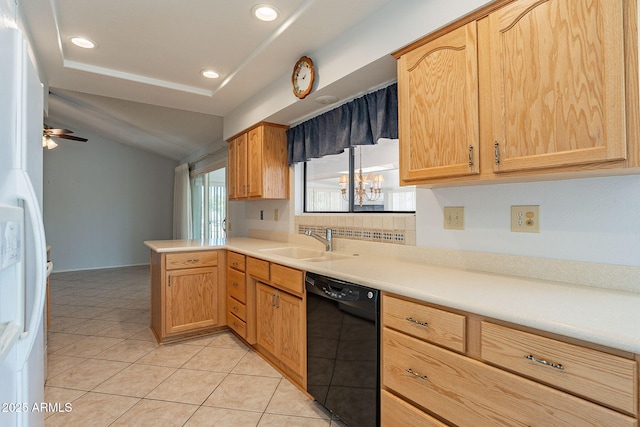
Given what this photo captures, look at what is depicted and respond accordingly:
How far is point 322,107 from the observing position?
9.09 feet

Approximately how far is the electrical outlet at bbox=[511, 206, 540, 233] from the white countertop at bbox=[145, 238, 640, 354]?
23 centimetres

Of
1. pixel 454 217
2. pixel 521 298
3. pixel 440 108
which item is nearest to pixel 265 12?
pixel 440 108

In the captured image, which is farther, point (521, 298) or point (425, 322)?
point (425, 322)

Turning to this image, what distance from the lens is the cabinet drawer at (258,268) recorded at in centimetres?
241

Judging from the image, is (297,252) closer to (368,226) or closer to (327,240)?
(327,240)

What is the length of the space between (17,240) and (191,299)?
7.12ft

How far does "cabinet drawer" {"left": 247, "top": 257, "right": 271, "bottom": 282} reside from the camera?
2.41m

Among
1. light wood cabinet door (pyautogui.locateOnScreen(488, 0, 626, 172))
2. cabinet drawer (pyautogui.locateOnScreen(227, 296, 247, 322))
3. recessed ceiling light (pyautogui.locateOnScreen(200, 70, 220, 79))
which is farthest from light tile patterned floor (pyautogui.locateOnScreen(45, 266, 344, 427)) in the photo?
recessed ceiling light (pyautogui.locateOnScreen(200, 70, 220, 79))

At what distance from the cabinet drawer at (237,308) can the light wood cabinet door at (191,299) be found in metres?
0.13

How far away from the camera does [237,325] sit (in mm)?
2881

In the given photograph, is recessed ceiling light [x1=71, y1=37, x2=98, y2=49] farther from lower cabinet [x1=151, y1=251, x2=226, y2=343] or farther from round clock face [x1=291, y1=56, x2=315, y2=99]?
lower cabinet [x1=151, y1=251, x2=226, y2=343]

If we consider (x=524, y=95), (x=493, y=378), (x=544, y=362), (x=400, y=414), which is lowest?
(x=400, y=414)

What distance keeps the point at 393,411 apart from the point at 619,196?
1.24 m

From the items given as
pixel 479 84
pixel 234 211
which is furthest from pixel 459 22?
pixel 234 211
